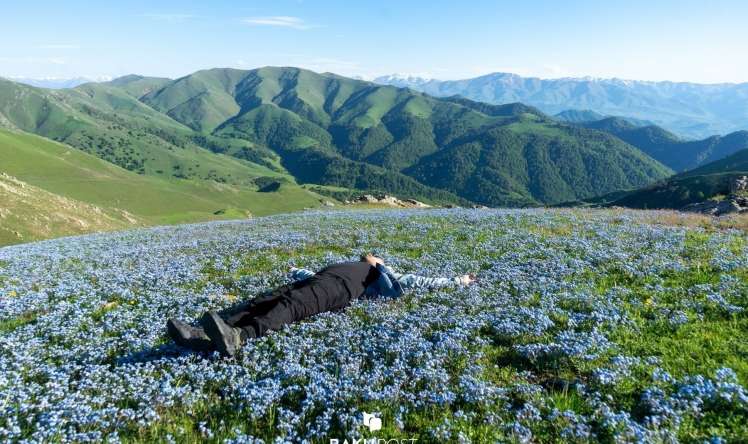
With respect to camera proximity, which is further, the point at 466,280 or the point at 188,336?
the point at 466,280

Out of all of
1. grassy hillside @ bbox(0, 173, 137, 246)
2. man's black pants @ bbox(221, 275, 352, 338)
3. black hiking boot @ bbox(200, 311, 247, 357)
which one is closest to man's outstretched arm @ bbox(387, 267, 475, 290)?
man's black pants @ bbox(221, 275, 352, 338)

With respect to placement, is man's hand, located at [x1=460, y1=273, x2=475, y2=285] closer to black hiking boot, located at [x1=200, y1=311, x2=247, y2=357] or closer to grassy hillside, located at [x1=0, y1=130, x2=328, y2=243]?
black hiking boot, located at [x1=200, y1=311, x2=247, y2=357]

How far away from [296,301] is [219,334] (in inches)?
81.0

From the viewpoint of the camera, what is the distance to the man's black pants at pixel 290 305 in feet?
26.7

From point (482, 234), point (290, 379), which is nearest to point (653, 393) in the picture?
point (290, 379)

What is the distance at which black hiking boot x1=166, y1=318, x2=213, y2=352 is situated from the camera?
6.88 meters

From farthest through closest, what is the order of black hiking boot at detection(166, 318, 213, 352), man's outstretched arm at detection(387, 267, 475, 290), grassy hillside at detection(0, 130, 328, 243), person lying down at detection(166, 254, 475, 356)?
grassy hillside at detection(0, 130, 328, 243) → man's outstretched arm at detection(387, 267, 475, 290) → person lying down at detection(166, 254, 475, 356) → black hiking boot at detection(166, 318, 213, 352)

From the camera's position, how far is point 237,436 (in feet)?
16.7

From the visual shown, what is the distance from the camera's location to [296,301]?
8758 mm

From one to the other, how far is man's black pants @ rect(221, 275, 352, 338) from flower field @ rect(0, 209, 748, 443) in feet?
0.90

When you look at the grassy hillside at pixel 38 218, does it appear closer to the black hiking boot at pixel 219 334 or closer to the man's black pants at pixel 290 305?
the man's black pants at pixel 290 305

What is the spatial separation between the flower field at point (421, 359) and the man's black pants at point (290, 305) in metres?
0.28

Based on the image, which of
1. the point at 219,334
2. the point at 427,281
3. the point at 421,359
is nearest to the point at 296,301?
the point at 219,334

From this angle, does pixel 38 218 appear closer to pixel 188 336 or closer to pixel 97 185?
pixel 188 336
